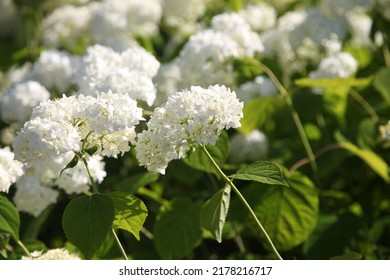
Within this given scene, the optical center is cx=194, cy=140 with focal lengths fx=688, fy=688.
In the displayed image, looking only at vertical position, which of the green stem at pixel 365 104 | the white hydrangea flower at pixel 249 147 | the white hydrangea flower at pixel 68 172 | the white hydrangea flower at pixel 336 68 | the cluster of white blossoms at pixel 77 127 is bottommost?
the white hydrangea flower at pixel 249 147

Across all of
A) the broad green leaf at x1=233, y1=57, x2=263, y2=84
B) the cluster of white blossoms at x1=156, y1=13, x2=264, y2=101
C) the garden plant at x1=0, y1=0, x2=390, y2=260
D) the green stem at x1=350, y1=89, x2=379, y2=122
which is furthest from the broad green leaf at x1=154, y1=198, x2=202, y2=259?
the green stem at x1=350, y1=89, x2=379, y2=122

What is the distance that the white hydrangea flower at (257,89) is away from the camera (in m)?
2.96

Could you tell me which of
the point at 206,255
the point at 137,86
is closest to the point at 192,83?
the point at 137,86

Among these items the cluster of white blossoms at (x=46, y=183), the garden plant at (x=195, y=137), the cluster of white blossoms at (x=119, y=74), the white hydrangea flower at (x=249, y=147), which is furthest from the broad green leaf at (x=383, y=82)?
the cluster of white blossoms at (x=46, y=183)

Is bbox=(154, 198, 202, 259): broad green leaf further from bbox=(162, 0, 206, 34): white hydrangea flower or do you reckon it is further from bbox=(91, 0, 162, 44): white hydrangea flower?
bbox=(162, 0, 206, 34): white hydrangea flower

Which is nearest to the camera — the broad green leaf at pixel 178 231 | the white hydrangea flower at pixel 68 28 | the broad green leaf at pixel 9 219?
the broad green leaf at pixel 9 219

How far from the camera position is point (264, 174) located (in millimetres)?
1641

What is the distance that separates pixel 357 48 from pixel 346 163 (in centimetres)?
100

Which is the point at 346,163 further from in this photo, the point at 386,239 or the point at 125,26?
the point at 125,26

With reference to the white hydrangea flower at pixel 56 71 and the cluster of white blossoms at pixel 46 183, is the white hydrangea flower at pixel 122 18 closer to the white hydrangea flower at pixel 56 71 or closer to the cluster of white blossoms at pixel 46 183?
the white hydrangea flower at pixel 56 71

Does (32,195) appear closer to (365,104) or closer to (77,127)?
(77,127)

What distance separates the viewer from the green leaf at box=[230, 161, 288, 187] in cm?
162

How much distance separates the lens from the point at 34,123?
1.56m

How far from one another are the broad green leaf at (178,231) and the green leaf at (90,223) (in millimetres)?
652
